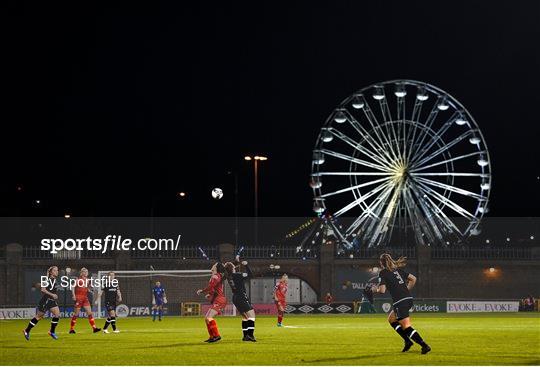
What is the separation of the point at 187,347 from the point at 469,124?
42392mm

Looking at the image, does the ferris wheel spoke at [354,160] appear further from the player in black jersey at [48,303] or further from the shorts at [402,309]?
the shorts at [402,309]

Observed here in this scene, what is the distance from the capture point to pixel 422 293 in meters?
72.7

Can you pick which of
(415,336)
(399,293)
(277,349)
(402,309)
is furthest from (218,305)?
(415,336)

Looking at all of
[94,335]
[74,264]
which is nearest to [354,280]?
[74,264]

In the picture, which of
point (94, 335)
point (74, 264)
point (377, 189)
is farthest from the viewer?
point (74, 264)

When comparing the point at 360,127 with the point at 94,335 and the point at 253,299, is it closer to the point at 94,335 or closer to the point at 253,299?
the point at 253,299

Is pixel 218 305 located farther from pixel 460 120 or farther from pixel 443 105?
pixel 460 120

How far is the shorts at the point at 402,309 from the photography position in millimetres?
21750

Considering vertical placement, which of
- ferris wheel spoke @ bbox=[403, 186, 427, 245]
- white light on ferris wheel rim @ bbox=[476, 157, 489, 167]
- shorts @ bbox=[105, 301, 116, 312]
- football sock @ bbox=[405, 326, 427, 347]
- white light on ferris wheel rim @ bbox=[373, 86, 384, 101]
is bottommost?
football sock @ bbox=[405, 326, 427, 347]

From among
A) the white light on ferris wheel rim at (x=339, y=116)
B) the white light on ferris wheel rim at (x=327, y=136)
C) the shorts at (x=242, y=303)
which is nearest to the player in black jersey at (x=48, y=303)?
the shorts at (x=242, y=303)

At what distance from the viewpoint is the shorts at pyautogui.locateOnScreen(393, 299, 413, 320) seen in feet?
71.4

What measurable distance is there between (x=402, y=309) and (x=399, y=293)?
0.45 m

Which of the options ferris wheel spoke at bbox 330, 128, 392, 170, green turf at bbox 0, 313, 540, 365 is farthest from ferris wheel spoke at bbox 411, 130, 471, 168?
green turf at bbox 0, 313, 540, 365

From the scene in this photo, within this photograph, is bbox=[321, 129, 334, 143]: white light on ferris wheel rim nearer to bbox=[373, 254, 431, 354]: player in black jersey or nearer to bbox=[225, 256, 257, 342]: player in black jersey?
bbox=[225, 256, 257, 342]: player in black jersey
